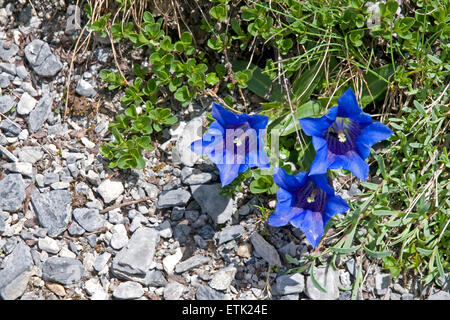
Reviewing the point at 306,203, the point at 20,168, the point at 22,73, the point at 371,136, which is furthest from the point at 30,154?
the point at 371,136

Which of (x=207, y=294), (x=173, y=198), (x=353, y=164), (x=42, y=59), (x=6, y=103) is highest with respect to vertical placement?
(x=42, y=59)

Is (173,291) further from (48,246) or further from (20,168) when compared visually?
(20,168)

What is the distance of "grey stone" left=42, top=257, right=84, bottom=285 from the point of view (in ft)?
9.78

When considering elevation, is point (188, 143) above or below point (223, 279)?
above

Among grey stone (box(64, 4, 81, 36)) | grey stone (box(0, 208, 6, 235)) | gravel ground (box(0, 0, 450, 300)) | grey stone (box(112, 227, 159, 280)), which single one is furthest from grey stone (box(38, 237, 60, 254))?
grey stone (box(64, 4, 81, 36))

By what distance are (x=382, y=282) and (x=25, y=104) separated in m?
2.43

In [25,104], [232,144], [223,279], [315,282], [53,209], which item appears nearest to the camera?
[315,282]

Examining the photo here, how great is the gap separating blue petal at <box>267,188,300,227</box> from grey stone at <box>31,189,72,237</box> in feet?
4.02

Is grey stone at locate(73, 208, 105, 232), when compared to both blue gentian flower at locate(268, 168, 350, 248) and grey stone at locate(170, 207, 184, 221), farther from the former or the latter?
blue gentian flower at locate(268, 168, 350, 248)

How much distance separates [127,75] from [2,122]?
83 cm

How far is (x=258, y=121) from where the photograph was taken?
A: 9.05 feet

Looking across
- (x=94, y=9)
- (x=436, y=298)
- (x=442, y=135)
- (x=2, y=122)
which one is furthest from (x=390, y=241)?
(x=2, y=122)

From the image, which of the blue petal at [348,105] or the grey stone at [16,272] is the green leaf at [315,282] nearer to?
the blue petal at [348,105]

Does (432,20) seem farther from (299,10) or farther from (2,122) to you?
(2,122)
